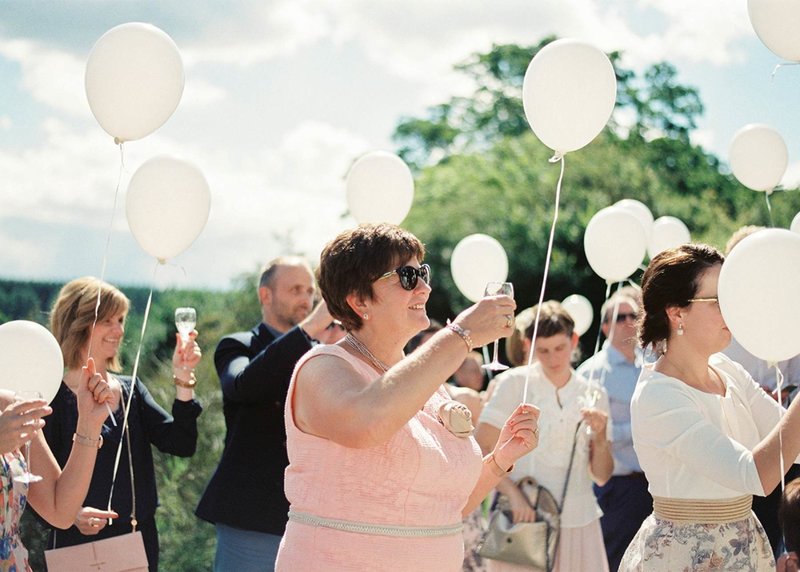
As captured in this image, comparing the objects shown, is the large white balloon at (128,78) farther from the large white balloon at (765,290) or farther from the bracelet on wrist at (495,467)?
the large white balloon at (765,290)

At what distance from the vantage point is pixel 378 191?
5.25 meters

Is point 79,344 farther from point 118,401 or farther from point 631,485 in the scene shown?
point 631,485

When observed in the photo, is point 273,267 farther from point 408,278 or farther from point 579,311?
point 579,311

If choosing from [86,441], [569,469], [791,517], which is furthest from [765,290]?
[569,469]

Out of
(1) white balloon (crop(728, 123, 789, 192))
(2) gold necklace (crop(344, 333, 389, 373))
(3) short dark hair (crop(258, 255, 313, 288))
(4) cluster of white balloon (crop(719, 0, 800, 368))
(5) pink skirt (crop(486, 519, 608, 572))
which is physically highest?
(1) white balloon (crop(728, 123, 789, 192))

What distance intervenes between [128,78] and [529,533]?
299cm

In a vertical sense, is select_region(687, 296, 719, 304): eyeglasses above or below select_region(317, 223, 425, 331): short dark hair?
below

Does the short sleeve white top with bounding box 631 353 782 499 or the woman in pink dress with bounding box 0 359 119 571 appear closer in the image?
the short sleeve white top with bounding box 631 353 782 499

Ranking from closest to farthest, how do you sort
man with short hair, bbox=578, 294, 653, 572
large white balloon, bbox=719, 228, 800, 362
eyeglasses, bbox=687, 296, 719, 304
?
large white balloon, bbox=719, 228, 800, 362 < eyeglasses, bbox=687, 296, 719, 304 < man with short hair, bbox=578, 294, 653, 572

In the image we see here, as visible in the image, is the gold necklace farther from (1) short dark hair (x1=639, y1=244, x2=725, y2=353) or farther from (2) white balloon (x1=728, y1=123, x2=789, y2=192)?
(2) white balloon (x1=728, y1=123, x2=789, y2=192)

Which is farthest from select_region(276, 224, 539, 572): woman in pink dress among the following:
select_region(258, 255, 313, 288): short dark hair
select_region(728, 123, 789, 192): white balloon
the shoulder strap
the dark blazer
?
select_region(728, 123, 789, 192): white balloon

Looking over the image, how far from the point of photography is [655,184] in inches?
738

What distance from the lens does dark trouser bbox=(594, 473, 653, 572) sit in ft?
18.9

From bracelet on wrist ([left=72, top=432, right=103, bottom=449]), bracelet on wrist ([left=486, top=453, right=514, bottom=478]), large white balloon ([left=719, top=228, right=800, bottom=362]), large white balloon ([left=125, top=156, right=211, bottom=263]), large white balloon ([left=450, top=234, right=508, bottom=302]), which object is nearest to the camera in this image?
large white balloon ([left=719, top=228, right=800, bottom=362])
